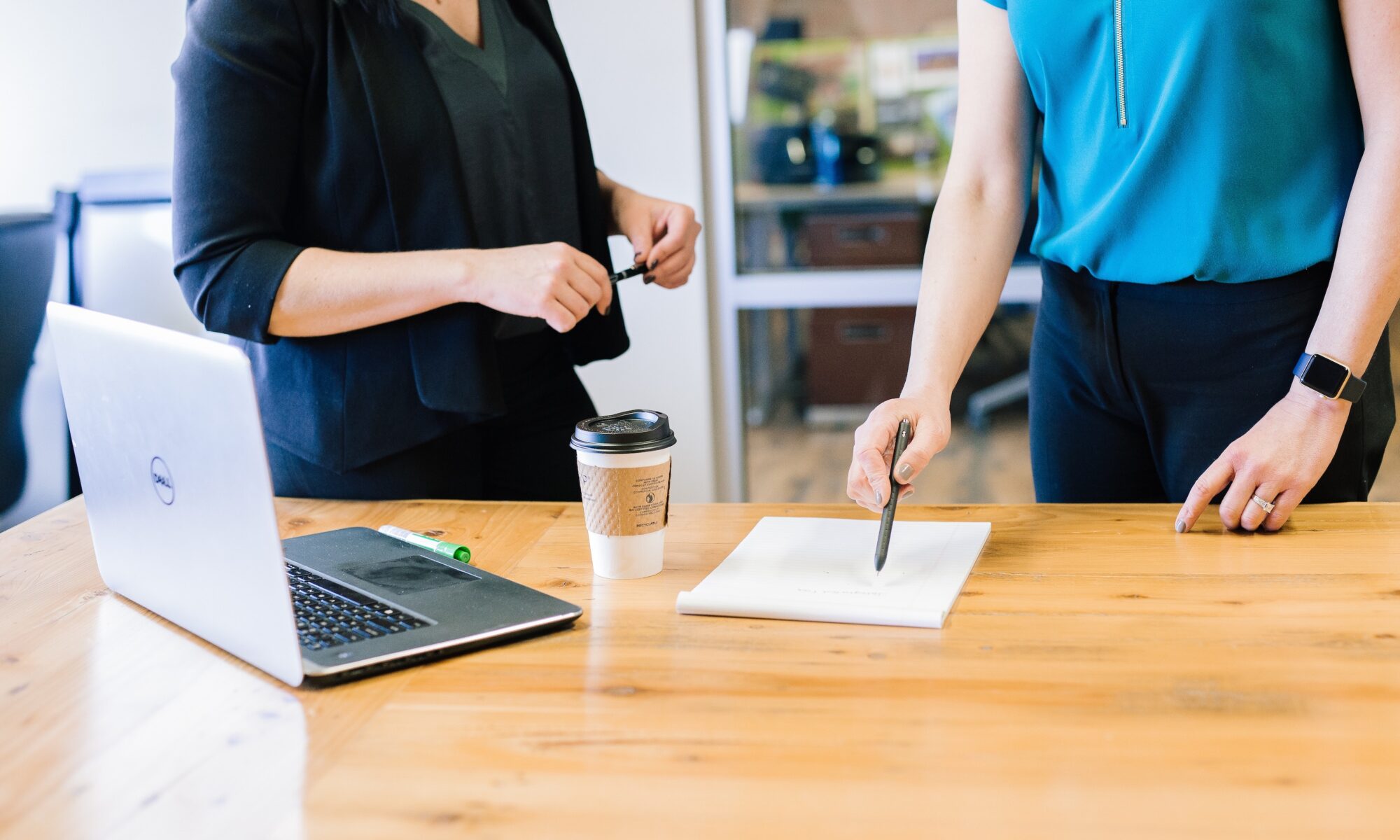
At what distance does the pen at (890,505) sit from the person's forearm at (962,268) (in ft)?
0.46

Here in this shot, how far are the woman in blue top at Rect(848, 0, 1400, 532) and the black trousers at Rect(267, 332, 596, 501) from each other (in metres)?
0.52

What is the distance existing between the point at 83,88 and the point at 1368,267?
2878 millimetres

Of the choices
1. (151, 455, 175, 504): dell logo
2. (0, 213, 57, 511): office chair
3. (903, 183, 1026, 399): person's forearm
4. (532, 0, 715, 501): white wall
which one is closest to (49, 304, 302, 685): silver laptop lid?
(151, 455, 175, 504): dell logo

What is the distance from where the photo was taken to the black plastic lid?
104 cm

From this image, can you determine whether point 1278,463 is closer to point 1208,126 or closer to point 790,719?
point 1208,126

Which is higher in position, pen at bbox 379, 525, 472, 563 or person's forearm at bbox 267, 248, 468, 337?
person's forearm at bbox 267, 248, 468, 337

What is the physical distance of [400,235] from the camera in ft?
4.59

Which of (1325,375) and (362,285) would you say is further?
(362,285)

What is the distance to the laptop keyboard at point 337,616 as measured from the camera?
94cm

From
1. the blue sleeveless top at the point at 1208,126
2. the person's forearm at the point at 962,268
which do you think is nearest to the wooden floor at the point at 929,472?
the person's forearm at the point at 962,268

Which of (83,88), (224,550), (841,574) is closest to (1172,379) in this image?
(841,574)

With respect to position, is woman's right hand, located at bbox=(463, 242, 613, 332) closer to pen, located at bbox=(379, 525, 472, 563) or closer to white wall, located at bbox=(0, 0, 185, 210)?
pen, located at bbox=(379, 525, 472, 563)

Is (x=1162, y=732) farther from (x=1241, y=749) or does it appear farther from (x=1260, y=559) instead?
(x=1260, y=559)

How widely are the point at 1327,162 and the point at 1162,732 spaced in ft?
2.34
